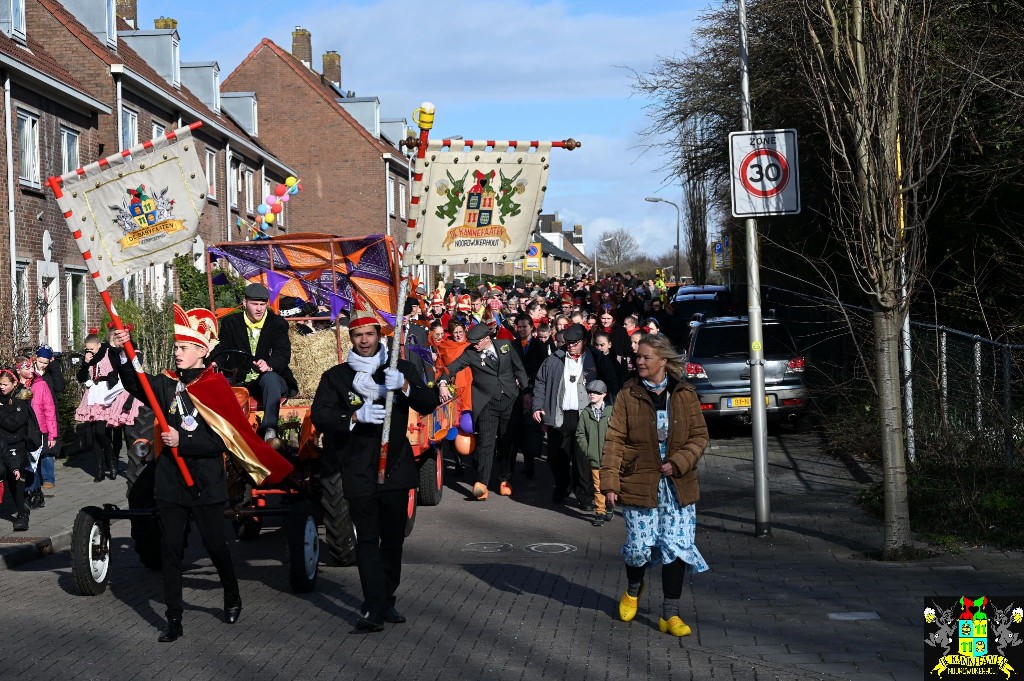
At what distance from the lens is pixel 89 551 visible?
849cm

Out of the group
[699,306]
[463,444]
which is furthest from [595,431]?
[699,306]

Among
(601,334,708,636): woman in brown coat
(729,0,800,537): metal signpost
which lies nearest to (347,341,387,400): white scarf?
(601,334,708,636): woman in brown coat

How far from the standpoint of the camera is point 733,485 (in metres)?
13.8

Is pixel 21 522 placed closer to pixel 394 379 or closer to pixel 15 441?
pixel 15 441

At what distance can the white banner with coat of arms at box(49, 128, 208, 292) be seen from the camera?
8.03m

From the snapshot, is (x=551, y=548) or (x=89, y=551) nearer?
(x=89, y=551)

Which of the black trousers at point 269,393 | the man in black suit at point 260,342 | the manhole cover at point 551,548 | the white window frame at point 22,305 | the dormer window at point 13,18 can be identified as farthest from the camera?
the dormer window at point 13,18

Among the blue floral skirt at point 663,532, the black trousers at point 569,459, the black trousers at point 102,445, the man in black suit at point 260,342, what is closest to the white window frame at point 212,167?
the black trousers at point 102,445

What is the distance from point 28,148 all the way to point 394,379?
17978 mm

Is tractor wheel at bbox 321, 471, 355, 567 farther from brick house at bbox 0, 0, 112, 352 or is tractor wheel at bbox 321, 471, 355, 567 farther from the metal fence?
brick house at bbox 0, 0, 112, 352

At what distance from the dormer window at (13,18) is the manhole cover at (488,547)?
17129mm

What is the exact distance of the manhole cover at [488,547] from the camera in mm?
10500

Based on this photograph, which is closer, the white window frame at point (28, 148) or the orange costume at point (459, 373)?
the orange costume at point (459, 373)

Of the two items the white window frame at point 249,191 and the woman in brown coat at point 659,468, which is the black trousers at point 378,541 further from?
the white window frame at point 249,191
